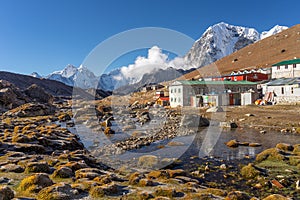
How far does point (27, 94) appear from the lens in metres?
82.2

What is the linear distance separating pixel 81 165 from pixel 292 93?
5163cm

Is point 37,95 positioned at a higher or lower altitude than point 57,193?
higher

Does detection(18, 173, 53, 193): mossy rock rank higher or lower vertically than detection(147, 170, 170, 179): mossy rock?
higher

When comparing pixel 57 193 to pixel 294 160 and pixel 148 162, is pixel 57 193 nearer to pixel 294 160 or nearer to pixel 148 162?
pixel 148 162

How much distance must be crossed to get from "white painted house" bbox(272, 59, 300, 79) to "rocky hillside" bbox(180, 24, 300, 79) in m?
55.2

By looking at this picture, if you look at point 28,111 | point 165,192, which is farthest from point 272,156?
point 28,111

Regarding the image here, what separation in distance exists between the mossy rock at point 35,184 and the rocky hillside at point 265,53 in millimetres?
136345

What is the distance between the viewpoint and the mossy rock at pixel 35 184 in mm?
9469

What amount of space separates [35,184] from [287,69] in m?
81.6

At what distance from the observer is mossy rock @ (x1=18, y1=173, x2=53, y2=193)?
9.47m

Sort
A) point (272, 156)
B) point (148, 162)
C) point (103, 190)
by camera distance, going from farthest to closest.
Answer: point (272, 156), point (148, 162), point (103, 190)

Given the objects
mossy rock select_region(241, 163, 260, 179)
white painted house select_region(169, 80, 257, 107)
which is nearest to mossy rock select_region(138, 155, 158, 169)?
mossy rock select_region(241, 163, 260, 179)

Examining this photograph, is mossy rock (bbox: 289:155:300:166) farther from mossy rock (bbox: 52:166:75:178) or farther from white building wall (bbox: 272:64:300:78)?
white building wall (bbox: 272:64:300:78)

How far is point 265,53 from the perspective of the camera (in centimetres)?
15338
